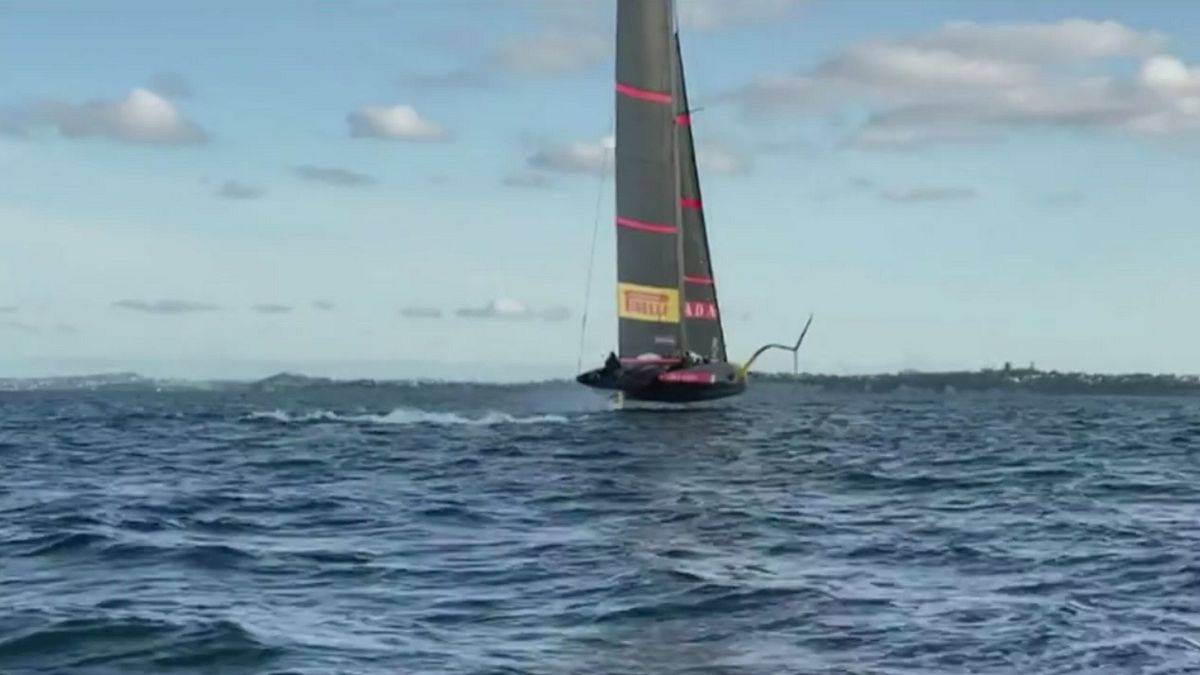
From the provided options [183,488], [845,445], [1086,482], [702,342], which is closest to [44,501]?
[183,488]

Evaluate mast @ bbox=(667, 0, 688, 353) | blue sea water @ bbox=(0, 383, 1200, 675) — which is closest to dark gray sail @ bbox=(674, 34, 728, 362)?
mast @ bbox=(667, 0, 688, 353)

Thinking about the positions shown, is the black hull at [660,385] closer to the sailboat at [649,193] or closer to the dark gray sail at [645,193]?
the sailboat at [649,193]

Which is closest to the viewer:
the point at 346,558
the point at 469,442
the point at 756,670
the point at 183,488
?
the point at 756,670

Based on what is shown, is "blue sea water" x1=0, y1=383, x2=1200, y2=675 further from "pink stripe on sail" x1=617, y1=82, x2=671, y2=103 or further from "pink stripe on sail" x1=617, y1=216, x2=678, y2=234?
"pink stripe on sail" x1=617, y1=82, x2=671, y2=103

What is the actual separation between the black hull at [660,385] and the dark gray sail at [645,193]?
8.07ft

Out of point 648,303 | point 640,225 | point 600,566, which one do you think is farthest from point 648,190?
point 600,566

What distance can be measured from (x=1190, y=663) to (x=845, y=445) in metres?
30.5

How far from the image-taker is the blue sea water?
1327 cm

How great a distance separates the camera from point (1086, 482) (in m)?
29.6

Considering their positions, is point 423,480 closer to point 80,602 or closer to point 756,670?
point 80,602

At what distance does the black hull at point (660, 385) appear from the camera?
53.2 metres

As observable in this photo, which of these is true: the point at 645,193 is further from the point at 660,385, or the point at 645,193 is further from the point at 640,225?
the point at 660,385

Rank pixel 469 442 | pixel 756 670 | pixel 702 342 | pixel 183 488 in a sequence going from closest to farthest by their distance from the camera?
pixel 756 670 → pixel 183 488 → pixel 469 442 → pixel 702 342

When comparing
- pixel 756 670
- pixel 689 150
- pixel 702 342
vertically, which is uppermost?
pixel 689 150
